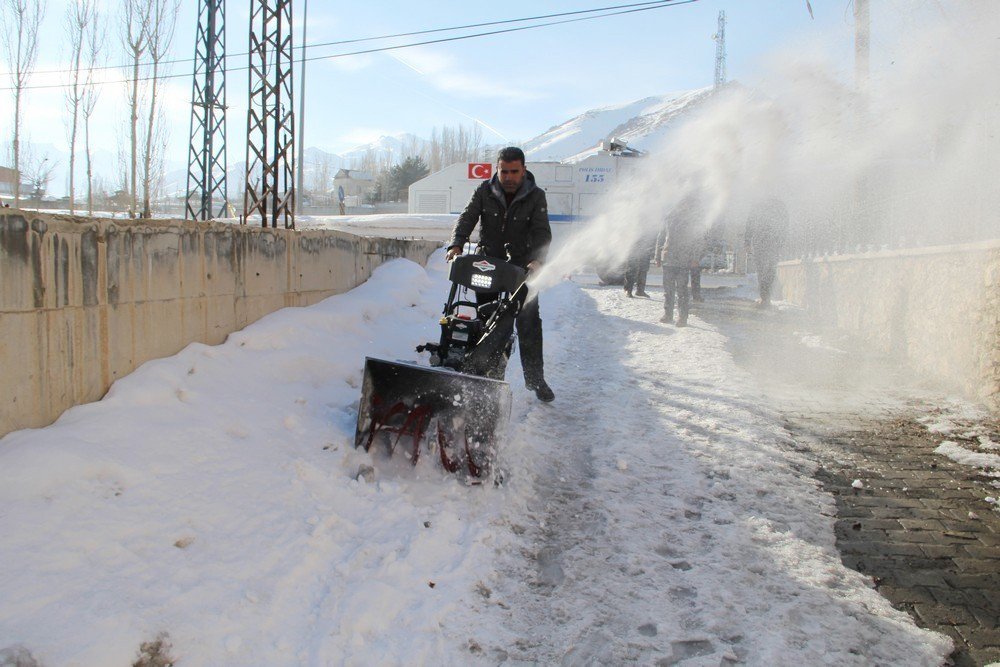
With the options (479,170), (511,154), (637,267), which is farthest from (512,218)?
(479,170)

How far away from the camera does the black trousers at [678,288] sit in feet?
34.2

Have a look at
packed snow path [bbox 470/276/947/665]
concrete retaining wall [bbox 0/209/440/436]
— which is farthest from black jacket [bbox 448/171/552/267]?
concrete retaining wall [bbox 0/209/440/436]

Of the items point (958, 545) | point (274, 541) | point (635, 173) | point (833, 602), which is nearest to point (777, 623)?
point (833, 602)

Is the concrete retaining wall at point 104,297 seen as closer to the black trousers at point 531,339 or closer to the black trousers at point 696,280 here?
the black trousers at point 531,339

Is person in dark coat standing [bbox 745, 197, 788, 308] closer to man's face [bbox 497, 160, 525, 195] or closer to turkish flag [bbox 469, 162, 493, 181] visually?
man's face [bbox 497, 160, 525, 195]

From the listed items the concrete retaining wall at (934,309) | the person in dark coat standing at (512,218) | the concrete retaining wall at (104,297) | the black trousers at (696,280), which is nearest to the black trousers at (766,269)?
the black trousers at (696,280)

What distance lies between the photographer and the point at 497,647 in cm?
265

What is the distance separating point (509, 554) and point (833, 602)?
1497 mm

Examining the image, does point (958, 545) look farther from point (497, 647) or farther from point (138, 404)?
point (138, 404)

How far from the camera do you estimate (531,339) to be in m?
5.91

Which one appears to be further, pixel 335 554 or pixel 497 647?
pixel 335 554

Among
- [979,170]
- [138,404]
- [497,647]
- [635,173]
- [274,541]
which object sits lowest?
[497,647]

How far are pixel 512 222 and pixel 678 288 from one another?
5.71m

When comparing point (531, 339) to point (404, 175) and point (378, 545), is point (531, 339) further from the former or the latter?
point (404, 175)
